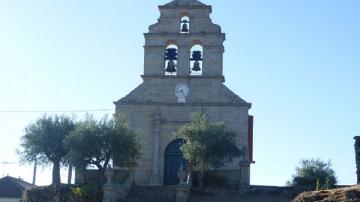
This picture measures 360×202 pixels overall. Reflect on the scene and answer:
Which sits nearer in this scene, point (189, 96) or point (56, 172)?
point (56, 172)

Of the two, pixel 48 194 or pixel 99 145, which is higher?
pixel 99 145

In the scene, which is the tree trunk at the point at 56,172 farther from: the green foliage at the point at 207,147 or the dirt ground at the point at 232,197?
the dirt ground at the point at 232,197

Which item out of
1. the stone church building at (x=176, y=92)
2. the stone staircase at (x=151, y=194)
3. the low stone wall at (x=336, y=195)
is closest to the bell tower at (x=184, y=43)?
the stone church building at (x=176, y=92)

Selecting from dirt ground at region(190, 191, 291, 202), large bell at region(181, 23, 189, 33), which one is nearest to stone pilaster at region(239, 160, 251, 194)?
dirt ground at region(190, 191, 291, 202)

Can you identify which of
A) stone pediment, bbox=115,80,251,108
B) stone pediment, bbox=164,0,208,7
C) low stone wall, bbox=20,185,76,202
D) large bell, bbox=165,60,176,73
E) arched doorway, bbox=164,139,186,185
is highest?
stone pediment, bbox=164,0,208,7

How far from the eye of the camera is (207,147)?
1368 inches

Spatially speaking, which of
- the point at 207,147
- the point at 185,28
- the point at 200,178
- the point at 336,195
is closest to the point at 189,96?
the point at 185,28

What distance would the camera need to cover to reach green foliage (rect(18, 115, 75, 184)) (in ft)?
124

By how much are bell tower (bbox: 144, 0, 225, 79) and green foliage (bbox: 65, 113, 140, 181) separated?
27.3ft

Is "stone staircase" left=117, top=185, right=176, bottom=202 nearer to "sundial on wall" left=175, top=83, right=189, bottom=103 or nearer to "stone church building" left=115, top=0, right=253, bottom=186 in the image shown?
"stone church building" left=115, top=0, right=253, bottom=186

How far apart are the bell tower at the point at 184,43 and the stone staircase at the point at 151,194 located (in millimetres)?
10530

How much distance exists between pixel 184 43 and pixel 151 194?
13413mm

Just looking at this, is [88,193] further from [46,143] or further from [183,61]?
[183,61]

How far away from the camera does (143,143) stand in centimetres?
4122
